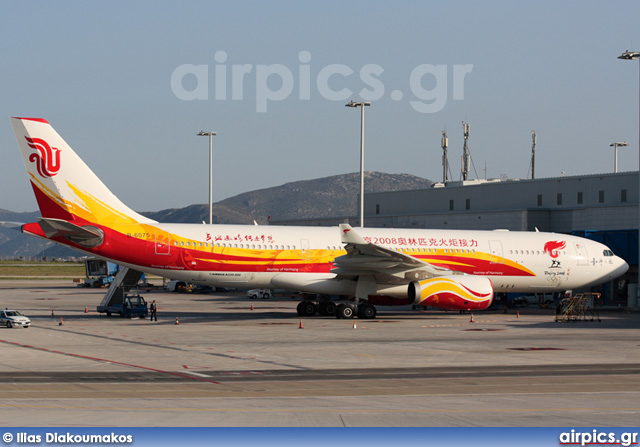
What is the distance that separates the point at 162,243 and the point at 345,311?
374 inches

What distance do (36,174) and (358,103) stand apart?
25182 mm

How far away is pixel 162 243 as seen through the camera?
37.4 meters

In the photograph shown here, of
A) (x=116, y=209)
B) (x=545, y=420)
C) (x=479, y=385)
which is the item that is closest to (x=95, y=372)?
(x=479, y=385)

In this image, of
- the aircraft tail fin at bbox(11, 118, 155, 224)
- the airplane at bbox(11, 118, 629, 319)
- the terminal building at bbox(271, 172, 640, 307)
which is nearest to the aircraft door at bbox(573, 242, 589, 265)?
the airplane at bbox(11, 118, 629, 319)

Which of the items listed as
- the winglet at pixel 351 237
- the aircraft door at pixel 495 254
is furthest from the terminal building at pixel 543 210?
the winglet at pixel 351 237

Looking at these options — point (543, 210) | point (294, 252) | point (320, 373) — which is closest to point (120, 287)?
point (294, 252)

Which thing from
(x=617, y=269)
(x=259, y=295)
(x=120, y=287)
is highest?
(x=617, y=269)

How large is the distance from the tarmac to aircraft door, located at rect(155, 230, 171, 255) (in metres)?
3.51

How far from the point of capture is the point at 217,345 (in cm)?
2792

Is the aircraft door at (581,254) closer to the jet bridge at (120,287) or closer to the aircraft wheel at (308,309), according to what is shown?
the aircraft wheel at (308,309)

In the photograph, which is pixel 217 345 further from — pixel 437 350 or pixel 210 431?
pixel 210 431

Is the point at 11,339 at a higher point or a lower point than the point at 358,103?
lower

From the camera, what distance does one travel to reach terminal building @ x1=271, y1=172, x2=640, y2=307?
181 ft

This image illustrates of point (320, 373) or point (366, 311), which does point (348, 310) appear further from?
point (320, 373)
